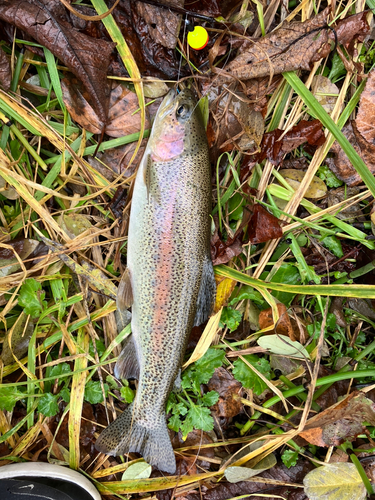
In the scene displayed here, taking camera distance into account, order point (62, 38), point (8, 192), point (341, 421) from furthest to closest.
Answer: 1. point (341, 421)
2. point (8, 192)
3. point (62, 38)

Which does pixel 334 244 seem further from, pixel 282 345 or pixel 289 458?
pixel 289 458

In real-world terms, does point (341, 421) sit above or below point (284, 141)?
below

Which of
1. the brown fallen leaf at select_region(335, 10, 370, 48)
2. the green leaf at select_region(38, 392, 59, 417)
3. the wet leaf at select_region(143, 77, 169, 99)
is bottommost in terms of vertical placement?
the green leaf at select_region(38, 392, 59, 417)

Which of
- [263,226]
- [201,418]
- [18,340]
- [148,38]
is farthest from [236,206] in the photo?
[18,340]

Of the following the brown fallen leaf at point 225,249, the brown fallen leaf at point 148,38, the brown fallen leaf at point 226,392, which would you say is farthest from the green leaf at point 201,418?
the brown fallen leaf at point 148,38

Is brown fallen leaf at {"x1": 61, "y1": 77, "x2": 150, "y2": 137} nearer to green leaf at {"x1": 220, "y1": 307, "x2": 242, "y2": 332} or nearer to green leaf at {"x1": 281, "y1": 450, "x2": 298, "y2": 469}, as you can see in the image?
green leaf at {"x1": 220, "y1": 307, "x2": 242, "y2": 332}

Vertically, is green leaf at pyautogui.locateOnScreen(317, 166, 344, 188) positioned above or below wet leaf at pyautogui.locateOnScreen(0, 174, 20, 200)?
above

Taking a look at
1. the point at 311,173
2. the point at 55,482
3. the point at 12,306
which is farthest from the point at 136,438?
the point at 311,173

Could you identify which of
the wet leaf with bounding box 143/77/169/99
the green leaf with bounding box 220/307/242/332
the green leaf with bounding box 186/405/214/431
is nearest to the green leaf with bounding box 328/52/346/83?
the wet leaf with bounding box 143/77/169/99
